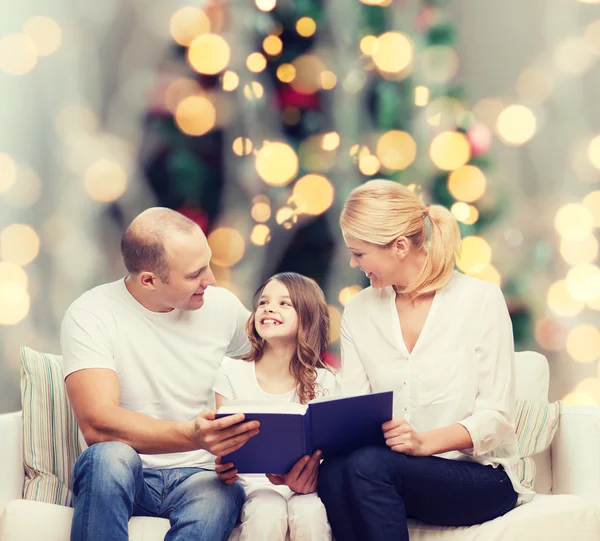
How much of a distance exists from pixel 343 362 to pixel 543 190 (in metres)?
1.30

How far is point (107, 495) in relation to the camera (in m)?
1.49

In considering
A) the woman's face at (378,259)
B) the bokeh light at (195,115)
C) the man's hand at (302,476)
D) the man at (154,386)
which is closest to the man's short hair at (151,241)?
the man at (154,386)

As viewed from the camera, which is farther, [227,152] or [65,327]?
[227,152]

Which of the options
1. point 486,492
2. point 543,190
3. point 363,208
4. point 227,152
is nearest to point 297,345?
point 363,208

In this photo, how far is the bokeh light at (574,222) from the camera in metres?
2.68

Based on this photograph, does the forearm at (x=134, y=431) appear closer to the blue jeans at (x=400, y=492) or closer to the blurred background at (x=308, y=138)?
the blue jeans at (x=400, y=492)

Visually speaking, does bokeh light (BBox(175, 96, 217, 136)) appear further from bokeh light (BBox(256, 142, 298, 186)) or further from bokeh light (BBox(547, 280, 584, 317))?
bokeh light (BBox(547, 280, 584, 317))

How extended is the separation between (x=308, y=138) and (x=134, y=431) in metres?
1.39

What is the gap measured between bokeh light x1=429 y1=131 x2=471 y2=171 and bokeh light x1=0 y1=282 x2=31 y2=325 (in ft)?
4.58

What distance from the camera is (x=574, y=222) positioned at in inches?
106

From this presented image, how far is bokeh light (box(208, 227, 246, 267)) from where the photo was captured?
2.69 metres

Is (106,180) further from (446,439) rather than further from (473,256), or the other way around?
(446,439)

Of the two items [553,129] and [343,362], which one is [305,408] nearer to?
[343,362]

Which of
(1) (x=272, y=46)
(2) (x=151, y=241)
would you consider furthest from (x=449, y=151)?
(2) (x=151, y=241)
